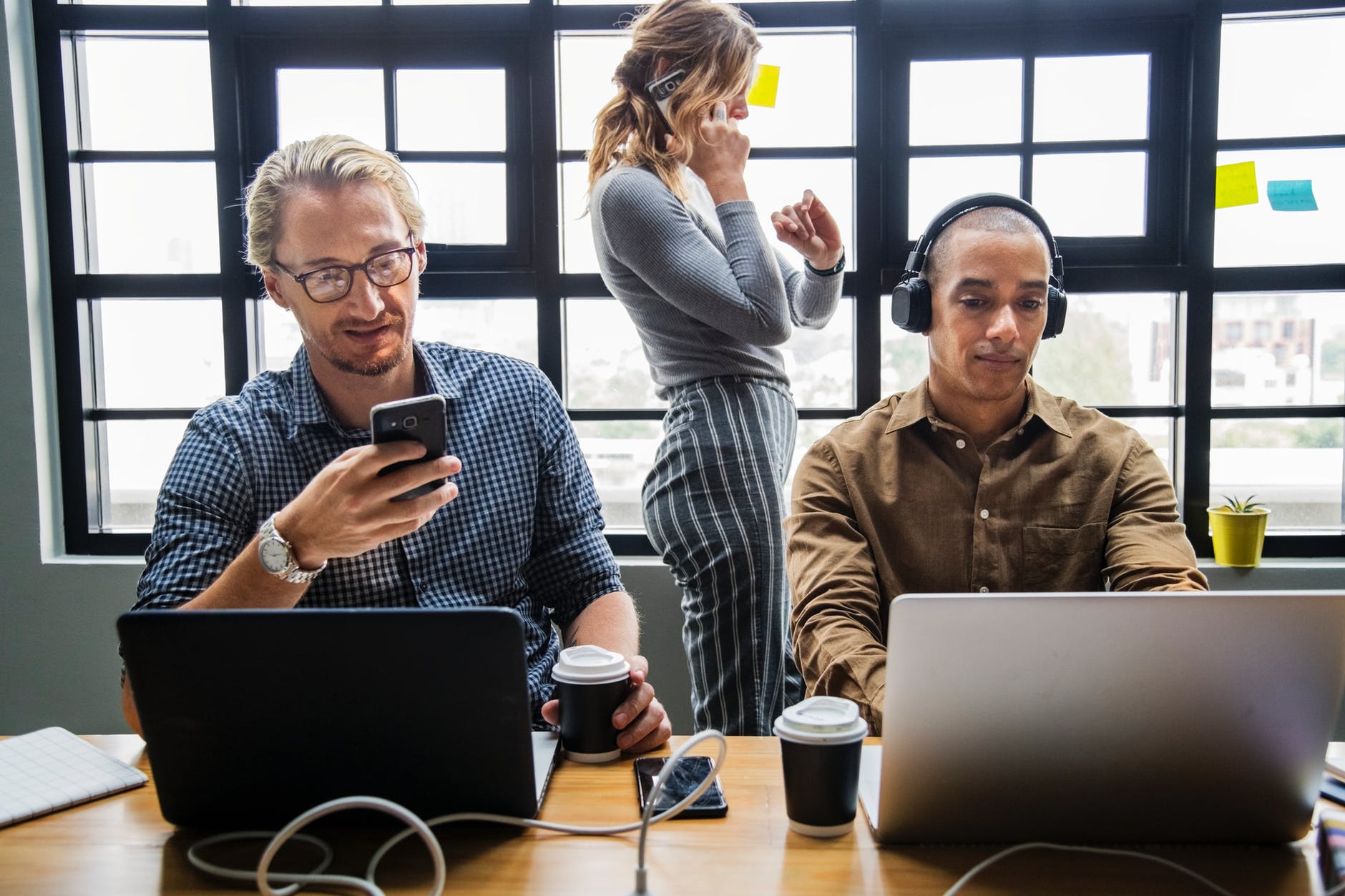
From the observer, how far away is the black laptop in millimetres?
687

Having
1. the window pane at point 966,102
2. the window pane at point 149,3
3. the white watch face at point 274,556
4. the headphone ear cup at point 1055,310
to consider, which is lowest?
the white watch face at point 274,556

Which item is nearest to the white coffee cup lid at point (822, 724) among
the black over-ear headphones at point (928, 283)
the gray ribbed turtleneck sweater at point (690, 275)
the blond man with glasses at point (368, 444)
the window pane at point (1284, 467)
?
the blond man with glasses at point (368, 444)

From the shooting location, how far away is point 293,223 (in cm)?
132

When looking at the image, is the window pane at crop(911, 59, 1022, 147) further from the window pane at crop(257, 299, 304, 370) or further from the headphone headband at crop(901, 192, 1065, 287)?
the window pane at crop(257, 299, 304, 370)

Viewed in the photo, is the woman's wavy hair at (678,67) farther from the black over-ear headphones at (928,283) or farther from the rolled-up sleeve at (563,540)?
the rolled-up sleeve at (563,540)

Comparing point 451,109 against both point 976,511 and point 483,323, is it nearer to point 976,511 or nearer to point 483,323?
point 483,323

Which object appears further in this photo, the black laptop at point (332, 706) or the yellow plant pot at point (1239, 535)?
the yellow plant pot at point (1239, 535)

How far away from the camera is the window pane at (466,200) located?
2.42m

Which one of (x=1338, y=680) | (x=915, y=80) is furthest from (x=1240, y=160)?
(x=1338, y=680)

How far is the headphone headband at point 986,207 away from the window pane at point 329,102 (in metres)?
1.57

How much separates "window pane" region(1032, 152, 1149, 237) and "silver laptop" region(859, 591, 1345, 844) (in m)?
1.94

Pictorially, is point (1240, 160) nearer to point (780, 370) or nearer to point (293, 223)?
point (780, 370)

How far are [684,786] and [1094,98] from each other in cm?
223

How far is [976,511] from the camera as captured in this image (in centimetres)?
139
